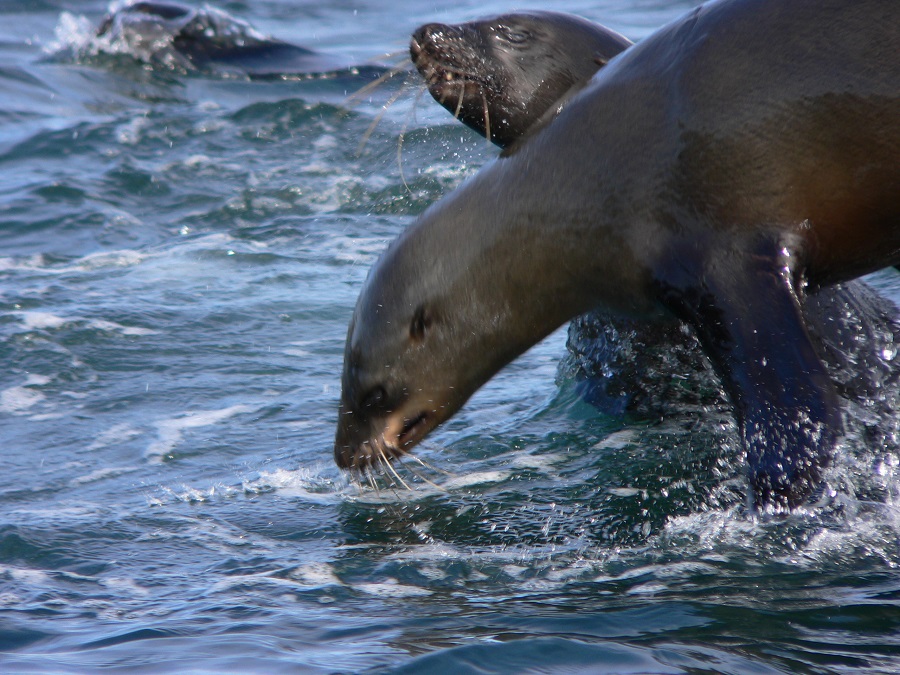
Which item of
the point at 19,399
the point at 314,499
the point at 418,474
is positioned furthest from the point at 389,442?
the point at 19,399

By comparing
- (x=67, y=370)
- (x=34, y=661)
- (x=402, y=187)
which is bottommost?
(x=34, y=661)

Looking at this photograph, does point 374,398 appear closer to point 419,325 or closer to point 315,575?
point 419,325

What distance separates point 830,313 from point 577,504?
1470 mm

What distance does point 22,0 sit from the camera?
798 inches

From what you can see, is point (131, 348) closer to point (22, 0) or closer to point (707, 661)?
point (707, 661)

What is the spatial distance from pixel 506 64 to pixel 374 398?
1.92 m

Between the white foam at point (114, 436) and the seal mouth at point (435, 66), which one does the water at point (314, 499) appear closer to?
the white foam at point (114, 436)

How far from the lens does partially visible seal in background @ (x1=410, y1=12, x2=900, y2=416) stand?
621cm

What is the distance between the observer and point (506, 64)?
6.45 m

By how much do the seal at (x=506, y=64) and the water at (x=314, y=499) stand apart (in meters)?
1.44

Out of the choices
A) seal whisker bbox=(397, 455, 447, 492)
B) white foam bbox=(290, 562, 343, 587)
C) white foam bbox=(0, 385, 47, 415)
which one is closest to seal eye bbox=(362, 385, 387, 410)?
seal whisker bbox=(397, 455, 447, 492)

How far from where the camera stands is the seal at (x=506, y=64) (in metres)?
6.37

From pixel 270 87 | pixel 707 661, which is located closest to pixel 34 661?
pixel 707 661

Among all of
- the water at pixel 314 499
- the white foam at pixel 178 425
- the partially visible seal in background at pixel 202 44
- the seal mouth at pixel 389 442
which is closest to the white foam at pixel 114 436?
the water at pixel 314 499
